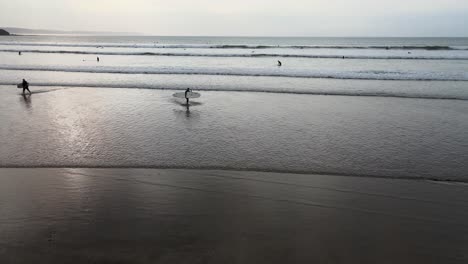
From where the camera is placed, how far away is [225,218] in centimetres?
486

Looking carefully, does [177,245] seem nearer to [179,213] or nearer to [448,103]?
[179,213]

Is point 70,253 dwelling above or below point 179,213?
below

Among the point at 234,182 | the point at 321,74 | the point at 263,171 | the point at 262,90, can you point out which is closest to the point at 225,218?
the point at 234,182

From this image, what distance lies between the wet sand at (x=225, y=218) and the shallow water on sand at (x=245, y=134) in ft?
2.33

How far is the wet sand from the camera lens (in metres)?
4.08

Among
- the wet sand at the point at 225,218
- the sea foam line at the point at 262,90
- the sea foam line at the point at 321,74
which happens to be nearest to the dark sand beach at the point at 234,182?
the wet sand at the point at 225,218

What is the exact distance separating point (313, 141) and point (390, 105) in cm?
618

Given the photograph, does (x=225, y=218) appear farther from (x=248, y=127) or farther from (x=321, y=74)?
(x=321, y=74)

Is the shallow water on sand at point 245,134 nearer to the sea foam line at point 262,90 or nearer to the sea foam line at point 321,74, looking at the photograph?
the sea foam line at point 262,90

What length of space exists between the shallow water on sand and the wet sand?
0.71 m

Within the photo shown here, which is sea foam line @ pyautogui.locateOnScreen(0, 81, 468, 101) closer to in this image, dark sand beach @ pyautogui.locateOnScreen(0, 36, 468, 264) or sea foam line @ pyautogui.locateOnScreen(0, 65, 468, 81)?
dark sand beach @ pyautogui.locateOnScreen(0, 36, 468, 264)

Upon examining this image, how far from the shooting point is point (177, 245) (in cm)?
421

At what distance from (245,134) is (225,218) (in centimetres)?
444

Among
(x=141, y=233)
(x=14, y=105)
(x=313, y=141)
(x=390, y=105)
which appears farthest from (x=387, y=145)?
(x=14, y=105)
